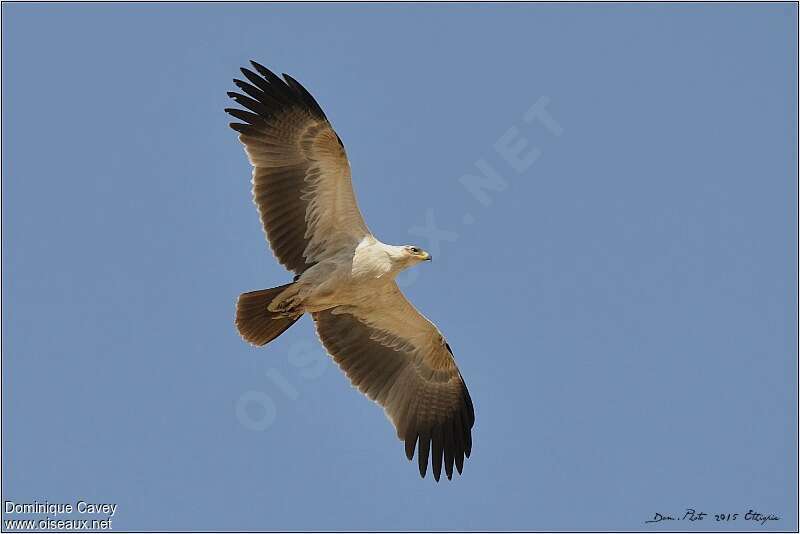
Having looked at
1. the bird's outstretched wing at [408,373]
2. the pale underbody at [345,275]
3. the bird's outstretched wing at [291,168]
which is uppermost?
the bird's outstretched wing at [291,168]

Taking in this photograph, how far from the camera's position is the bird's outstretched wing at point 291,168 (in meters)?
14.2

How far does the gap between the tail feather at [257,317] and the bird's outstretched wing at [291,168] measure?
0.66m

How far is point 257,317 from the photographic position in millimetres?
13828

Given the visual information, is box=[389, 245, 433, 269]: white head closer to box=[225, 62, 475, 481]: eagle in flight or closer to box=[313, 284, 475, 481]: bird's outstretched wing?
box=[225, 62, 475, 481]: eagle in flight

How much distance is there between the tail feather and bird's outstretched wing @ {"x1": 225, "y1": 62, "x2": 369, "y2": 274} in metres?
0.66

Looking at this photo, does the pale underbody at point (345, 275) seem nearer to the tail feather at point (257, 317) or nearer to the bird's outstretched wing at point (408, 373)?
the tail feather at point (257, 317)

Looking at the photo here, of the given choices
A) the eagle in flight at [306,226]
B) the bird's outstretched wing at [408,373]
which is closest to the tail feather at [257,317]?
the eagle in flight at [306,226]

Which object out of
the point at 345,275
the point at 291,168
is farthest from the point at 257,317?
the point at 291,168

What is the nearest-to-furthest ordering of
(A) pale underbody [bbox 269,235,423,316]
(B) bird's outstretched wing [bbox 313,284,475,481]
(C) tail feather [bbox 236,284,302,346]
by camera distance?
1. (C) tail feather [bbox 236,284,302,346]
2. (A) pale underbody [bbox 269,235,423,316]
3. (B) bird's outstretched wing [bbox 313,284,475,481]

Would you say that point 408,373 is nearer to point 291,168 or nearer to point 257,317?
point 257,317

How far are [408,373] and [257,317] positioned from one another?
247 centimetres

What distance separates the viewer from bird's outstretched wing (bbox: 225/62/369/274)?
14.2 metres

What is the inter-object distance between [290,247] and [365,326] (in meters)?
1.52

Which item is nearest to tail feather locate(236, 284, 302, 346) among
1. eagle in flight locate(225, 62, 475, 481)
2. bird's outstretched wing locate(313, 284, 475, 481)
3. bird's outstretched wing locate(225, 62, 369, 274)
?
eagle in flight locate(225, 62, 475, 481)
